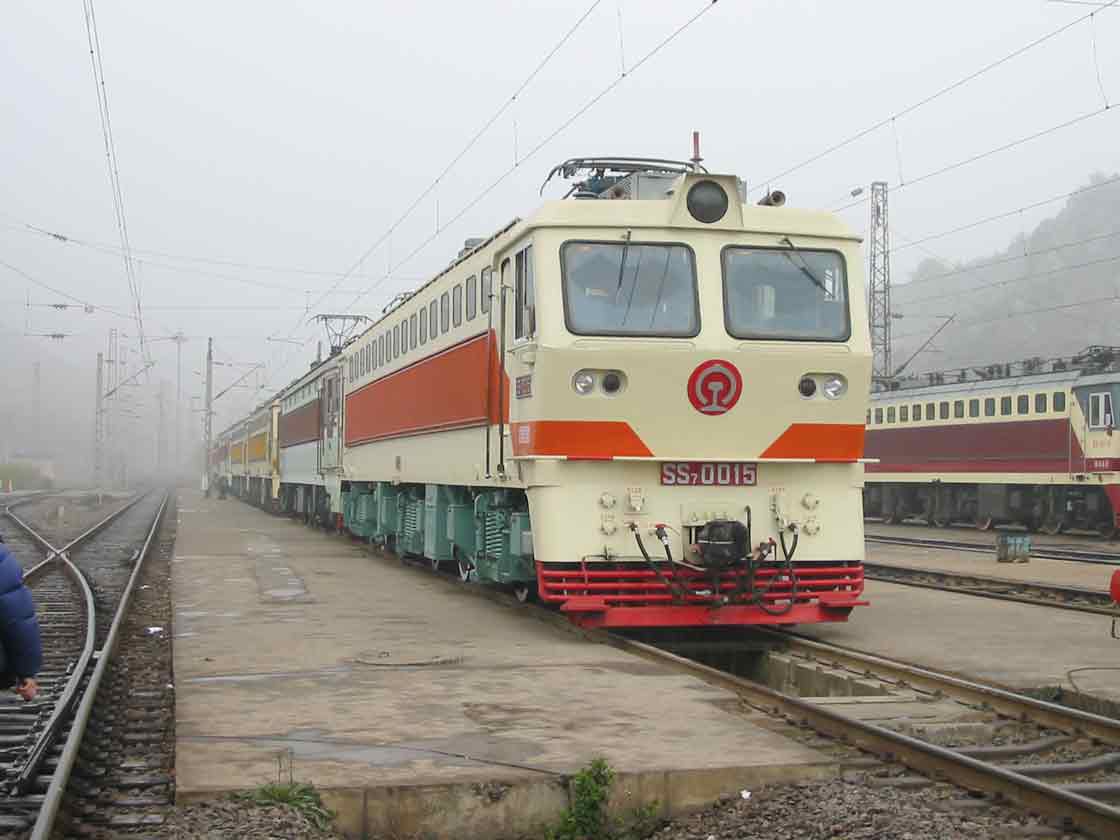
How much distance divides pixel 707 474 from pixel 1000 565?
1121 cm

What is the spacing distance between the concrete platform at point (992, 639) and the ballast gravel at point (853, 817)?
284 centimetres

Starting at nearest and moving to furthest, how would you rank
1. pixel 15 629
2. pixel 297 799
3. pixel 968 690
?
pixel 15 629, pixel 297 799, pixel 968 690

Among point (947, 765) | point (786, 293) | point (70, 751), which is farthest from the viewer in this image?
point (786, 293)

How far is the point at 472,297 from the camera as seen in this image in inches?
519

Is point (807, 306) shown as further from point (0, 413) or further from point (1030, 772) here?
point (0, 413)

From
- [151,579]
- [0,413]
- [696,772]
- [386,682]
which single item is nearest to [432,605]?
[386,682]

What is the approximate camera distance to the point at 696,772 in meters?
6.02

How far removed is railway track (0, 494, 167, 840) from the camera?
587cm

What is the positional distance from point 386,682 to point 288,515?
30857 millimetres

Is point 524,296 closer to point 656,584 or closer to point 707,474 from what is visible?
point 707,474

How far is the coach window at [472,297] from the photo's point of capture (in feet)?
42.7

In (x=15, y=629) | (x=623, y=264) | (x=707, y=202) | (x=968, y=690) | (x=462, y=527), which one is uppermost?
(x=707, y=202)

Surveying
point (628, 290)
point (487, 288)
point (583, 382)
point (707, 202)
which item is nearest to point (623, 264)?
point (628, 290)

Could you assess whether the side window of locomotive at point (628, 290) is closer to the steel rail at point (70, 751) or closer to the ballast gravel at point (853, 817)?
the steel rail at point (70, 751)
